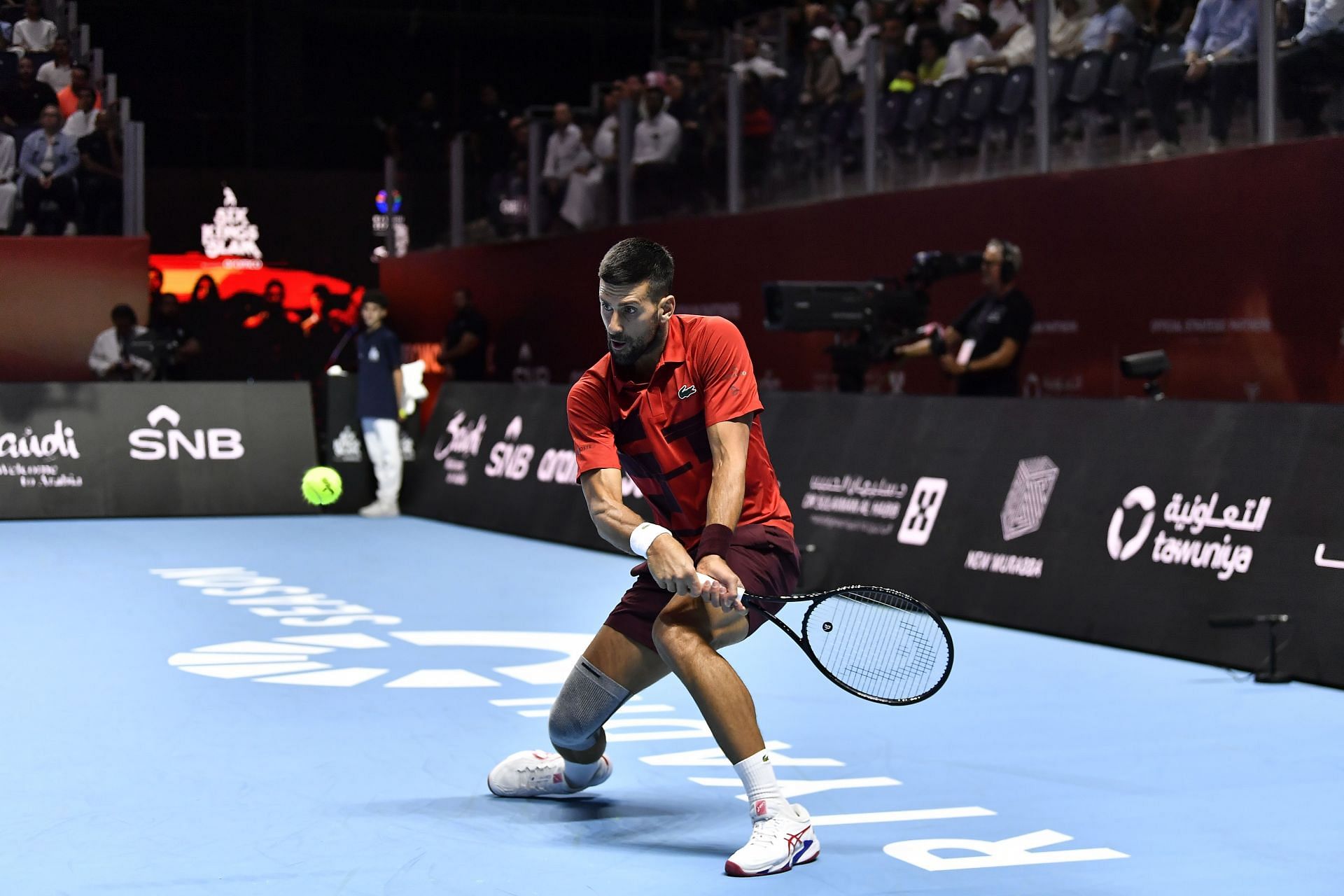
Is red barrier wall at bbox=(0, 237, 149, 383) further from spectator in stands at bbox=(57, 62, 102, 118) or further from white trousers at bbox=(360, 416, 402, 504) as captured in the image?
white trousers at bbox=(360, 416, 402, 504)

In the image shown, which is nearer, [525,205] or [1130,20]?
[1130,20]

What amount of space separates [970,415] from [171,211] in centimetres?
2342

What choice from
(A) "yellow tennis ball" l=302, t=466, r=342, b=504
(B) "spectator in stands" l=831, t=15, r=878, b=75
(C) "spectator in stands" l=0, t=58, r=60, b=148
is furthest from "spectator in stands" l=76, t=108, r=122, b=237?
(B) "spectator in stands" l=831, t=15, r=878, b=75

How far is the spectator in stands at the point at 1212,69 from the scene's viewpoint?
11672 mm

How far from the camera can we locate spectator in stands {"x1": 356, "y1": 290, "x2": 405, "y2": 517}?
1672 centimetres

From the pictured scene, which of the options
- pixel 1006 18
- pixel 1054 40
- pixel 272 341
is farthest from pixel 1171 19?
pixel 272 341

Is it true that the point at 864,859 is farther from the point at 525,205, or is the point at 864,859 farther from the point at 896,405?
the point at 525,205

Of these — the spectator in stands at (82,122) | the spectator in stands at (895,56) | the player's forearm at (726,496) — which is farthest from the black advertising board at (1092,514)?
the spectator in stands at (82,122)

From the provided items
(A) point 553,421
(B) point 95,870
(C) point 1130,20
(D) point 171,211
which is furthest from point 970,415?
(D) point 171,211

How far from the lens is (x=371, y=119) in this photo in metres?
33.7

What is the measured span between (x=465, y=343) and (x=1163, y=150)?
11.5 metres

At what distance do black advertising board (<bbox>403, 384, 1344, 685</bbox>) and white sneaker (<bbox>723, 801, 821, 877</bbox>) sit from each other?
384 centimetres

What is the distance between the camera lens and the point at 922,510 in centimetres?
1046

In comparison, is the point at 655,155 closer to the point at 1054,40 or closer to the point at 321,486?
the point at 321,486
